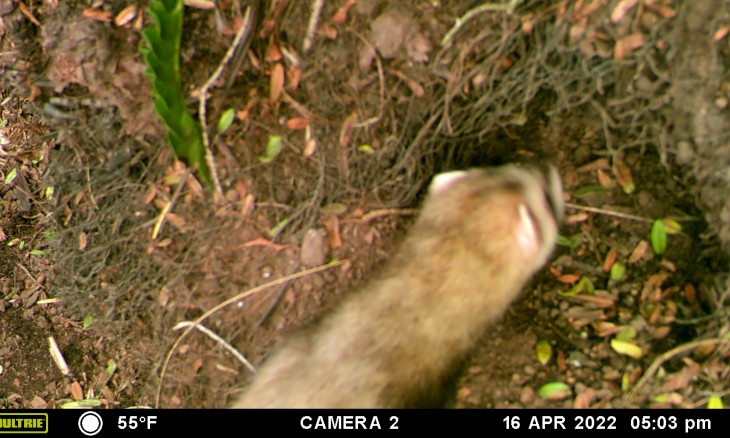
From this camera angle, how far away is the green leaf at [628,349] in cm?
238

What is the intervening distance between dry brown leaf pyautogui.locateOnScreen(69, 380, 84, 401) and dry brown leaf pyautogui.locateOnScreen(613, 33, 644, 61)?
9.76 ft

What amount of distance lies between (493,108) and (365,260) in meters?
0.87

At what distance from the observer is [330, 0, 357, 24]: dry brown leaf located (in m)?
2.31

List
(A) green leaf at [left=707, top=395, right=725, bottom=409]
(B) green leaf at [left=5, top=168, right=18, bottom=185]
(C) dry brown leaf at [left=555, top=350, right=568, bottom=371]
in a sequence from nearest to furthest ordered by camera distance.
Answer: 1. (A) green leaf at [left=707, top=395, right=725, bottom=409]
2. (C) dry brown leaf at [left=555, top=350, right=568, bottom=371]
3. (B) green leaf at [left=5, top=168, right=18, bottom=185]

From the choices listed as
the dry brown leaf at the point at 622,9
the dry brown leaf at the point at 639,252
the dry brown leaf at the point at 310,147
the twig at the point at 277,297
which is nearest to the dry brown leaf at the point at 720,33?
the dry brown leaf at the point at 622,9

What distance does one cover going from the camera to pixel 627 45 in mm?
2193

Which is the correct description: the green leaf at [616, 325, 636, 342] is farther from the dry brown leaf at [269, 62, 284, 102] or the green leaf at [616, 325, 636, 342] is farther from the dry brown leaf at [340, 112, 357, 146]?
the dry brown leaf at [269, 62, 284, 102]

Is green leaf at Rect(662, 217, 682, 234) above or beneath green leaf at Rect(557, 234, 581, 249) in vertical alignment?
above

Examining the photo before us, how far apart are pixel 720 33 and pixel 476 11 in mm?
893

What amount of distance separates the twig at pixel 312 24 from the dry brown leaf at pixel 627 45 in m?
1.20
